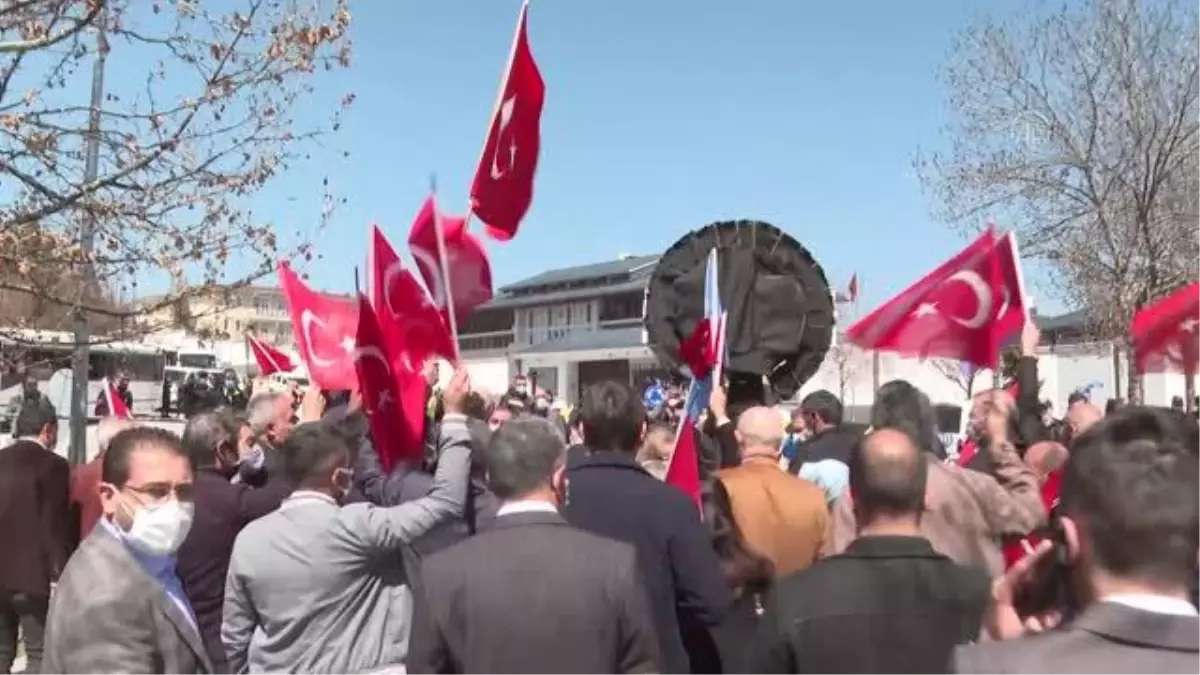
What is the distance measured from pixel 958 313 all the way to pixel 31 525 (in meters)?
5.44

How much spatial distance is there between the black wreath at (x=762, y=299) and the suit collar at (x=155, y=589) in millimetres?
5074

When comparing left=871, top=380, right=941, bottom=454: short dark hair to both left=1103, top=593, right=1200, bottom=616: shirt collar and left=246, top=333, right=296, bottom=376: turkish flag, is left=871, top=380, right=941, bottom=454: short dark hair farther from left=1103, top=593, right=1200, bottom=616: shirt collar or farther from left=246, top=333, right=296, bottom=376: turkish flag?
left=246, top=333, right=296, bottom=376: turkish flag

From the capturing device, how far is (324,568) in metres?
4.62

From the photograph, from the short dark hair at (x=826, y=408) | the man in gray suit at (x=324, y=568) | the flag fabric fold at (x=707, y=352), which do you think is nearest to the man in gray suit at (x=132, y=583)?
the man in gray suit at (x=324, y=568)

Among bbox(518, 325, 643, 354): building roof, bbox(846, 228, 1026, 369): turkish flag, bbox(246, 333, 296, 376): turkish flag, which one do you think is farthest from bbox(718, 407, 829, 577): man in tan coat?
bbox(518, 325, 643, 354): building roof

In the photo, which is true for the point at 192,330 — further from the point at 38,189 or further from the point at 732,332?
the point at 732,332

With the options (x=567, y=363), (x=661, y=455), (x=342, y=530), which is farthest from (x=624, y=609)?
(x=567, y=363)

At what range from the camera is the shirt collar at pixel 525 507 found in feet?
→ 13.1

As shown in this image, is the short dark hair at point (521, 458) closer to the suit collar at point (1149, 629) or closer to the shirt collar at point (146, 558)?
the shirt collar at point (146, 558)

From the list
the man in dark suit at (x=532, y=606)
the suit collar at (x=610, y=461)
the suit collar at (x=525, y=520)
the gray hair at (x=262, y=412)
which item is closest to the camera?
the man in dark suit at (x=532, y=606)

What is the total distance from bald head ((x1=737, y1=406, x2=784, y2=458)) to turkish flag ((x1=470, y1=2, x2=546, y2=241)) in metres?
1.96

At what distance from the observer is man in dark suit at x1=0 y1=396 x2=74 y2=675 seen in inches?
292

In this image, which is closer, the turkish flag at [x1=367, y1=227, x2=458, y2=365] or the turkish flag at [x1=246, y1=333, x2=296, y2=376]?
the turkish flag at [x1=367, y1=227, x2=458, y2=365]

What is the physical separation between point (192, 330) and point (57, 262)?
4.90 feet
